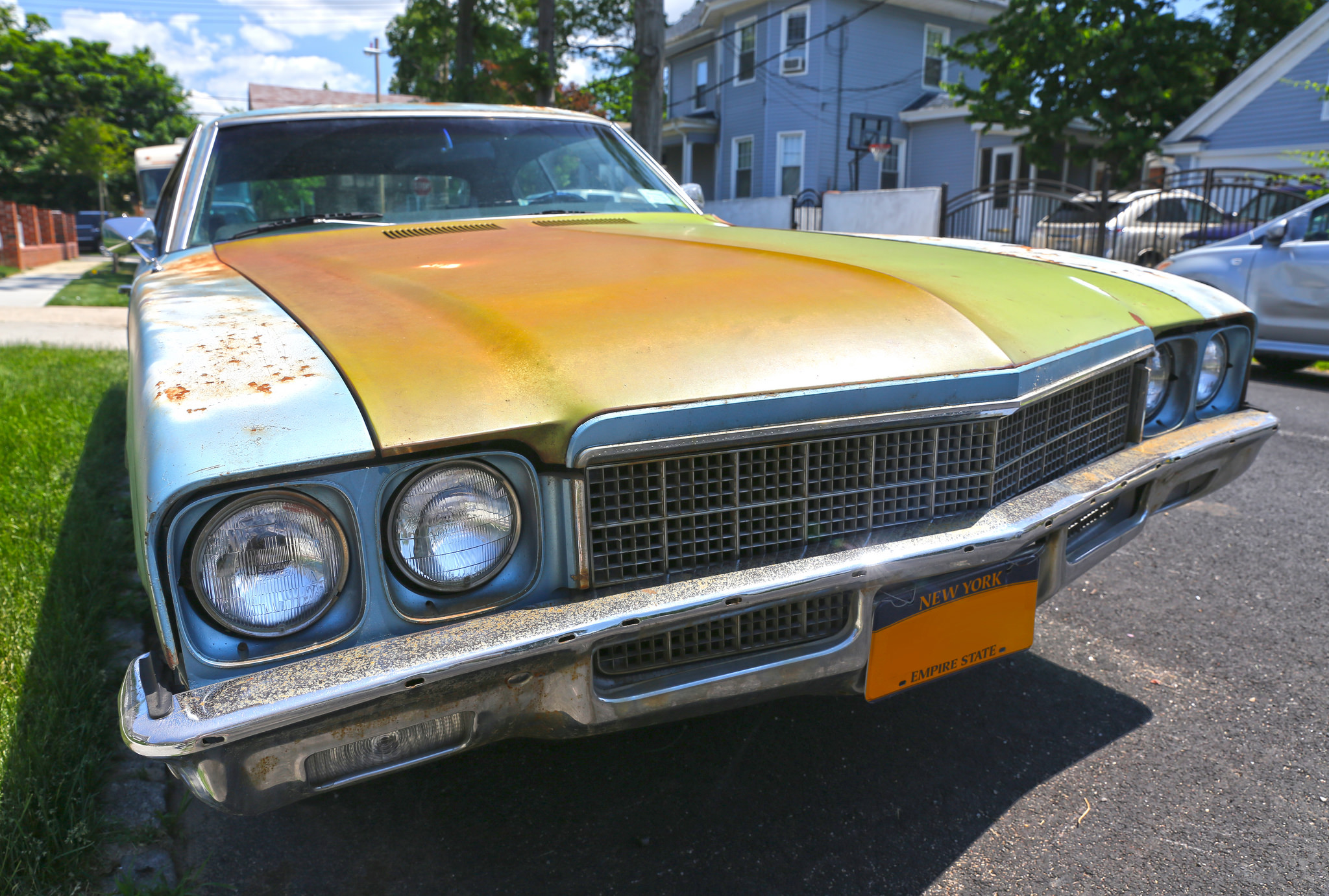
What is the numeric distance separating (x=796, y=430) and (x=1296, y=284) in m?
6.99

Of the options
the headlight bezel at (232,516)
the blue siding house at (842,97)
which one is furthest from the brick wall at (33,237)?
the headlight bezel at (232,516)

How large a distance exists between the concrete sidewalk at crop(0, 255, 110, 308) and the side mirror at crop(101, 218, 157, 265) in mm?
9612

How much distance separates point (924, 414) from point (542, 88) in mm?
11943

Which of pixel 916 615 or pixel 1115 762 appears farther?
pixel 1115 762

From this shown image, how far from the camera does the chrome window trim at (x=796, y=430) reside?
55.2 inches

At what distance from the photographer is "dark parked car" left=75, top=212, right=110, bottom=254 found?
95.3 feet

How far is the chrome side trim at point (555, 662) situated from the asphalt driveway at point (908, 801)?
486 mm

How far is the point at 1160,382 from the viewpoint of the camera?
97.5 inches

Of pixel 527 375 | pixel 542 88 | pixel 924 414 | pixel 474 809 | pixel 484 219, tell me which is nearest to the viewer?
pixel 527 375

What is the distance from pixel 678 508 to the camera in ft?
4.98

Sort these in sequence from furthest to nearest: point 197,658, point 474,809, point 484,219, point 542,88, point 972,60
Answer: point 972,60 < point 542,88 < point 484,219 < point 474,809 < point 197,658

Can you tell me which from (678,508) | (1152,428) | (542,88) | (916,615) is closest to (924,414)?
(916,615)

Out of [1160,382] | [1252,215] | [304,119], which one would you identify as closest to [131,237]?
A: [304,119]

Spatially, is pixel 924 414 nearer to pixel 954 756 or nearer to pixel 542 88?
pixel 954 756
